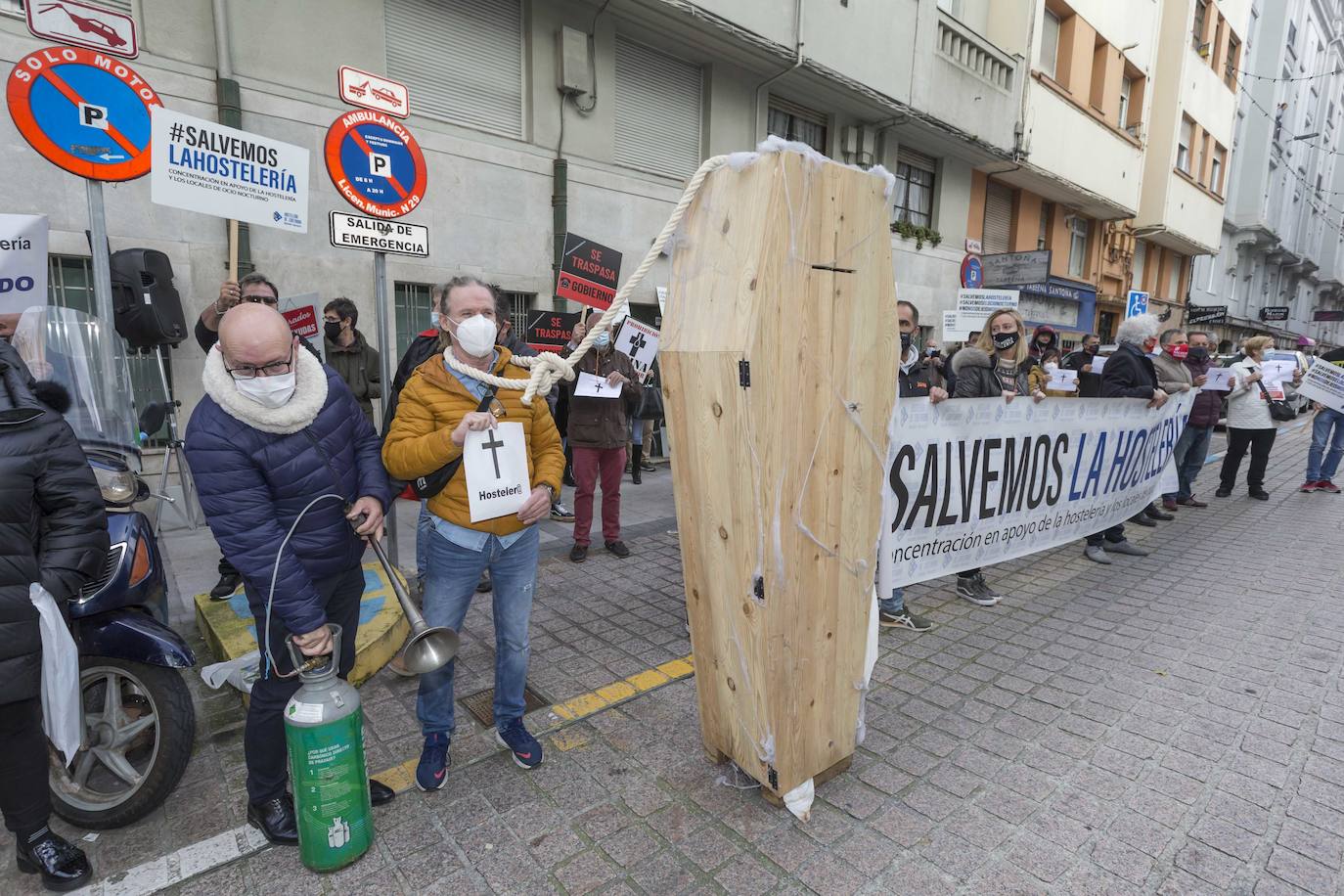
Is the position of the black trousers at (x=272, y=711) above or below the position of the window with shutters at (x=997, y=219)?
below

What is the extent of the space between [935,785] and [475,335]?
258 centimetres

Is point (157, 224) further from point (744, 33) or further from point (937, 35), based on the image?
point (937, 35)

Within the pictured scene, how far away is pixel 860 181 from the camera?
7.03 feet

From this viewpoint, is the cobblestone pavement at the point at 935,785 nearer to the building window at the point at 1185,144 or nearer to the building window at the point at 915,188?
the building window at the point at 915,188

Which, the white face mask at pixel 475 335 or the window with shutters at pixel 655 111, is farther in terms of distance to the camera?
the window with shutters at pixel 655 111

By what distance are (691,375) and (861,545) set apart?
95 centimetres

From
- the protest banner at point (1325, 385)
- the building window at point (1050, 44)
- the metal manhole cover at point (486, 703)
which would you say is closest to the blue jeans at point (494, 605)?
the metal manhole cover at point (486, 703)

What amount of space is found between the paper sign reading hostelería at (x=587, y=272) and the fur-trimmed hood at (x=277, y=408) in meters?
4.19

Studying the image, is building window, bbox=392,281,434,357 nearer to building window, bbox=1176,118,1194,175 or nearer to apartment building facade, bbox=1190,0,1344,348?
building window, bbox=1176,118,1194,175

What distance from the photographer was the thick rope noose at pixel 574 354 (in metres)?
2.13

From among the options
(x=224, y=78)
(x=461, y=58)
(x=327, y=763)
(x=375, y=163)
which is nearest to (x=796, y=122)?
(x=461, y=58)

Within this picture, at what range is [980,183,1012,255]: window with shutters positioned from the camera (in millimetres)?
15875

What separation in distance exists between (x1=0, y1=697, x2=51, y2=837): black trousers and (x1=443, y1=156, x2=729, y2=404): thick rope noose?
67.0 inches

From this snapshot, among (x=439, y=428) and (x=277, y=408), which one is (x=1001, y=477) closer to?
(x=439, y=428)
